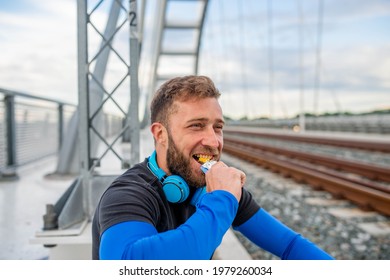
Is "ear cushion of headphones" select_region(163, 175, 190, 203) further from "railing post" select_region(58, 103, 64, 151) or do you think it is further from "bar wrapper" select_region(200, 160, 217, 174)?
"railing post" select_region(58, 103, 64, 151)

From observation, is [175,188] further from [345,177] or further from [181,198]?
[345,177]

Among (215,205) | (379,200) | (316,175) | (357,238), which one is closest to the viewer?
(215,205)

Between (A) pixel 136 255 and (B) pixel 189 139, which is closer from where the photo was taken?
(A) pixel 136 255

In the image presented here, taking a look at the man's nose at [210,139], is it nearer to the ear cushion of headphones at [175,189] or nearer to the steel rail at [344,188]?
the ear cushion of headphones at [175,189]

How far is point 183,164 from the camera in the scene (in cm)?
167

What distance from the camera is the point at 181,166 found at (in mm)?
1677

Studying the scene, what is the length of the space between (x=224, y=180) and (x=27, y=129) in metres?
7.38

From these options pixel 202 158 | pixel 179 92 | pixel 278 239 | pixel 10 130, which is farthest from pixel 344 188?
pixel 10 130

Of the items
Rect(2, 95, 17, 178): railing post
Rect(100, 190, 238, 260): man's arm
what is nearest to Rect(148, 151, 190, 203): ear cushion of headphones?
Rect(100, 190, 238, 260): man's arm

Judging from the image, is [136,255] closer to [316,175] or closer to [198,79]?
[198,79]

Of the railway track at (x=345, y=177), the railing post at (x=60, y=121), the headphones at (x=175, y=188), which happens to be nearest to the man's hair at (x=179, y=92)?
the headphones at (x=175, y=188)

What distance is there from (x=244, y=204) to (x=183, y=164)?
1.63 feet

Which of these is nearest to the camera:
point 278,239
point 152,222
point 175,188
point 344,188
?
point 152,222
